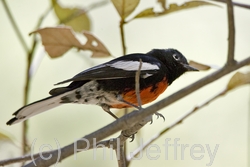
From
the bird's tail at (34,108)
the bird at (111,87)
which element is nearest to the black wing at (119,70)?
the bird at (111,87)

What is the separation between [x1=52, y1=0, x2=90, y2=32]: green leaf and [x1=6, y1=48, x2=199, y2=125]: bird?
0.32m

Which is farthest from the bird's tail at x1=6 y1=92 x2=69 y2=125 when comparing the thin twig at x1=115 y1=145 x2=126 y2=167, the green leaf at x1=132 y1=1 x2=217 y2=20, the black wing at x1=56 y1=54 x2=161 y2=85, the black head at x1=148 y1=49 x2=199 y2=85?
the black head at x1=148 y1=49 x2=199 y2=85

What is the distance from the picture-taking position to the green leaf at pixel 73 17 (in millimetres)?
1562

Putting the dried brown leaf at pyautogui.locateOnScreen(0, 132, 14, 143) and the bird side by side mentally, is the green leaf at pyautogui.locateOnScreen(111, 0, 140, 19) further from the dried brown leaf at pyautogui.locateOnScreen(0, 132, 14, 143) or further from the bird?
the dried brown leaf at pyautogui.locateOnScreen(0, 132, 14, 143)

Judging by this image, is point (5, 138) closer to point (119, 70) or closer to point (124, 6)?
point (119, 70)

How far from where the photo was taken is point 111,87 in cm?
134

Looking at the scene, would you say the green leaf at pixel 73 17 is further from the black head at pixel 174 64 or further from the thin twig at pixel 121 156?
the thin twig at pixel 121 156

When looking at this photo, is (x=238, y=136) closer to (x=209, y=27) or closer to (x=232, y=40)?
(x=209, y=27)

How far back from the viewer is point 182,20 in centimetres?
266

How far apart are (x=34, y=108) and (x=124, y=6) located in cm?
42

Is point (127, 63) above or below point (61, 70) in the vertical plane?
above

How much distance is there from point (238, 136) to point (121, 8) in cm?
152

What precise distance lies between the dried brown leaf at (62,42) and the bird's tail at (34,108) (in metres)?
0.17

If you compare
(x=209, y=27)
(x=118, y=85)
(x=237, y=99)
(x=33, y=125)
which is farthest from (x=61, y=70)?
(x=118, y=85)
